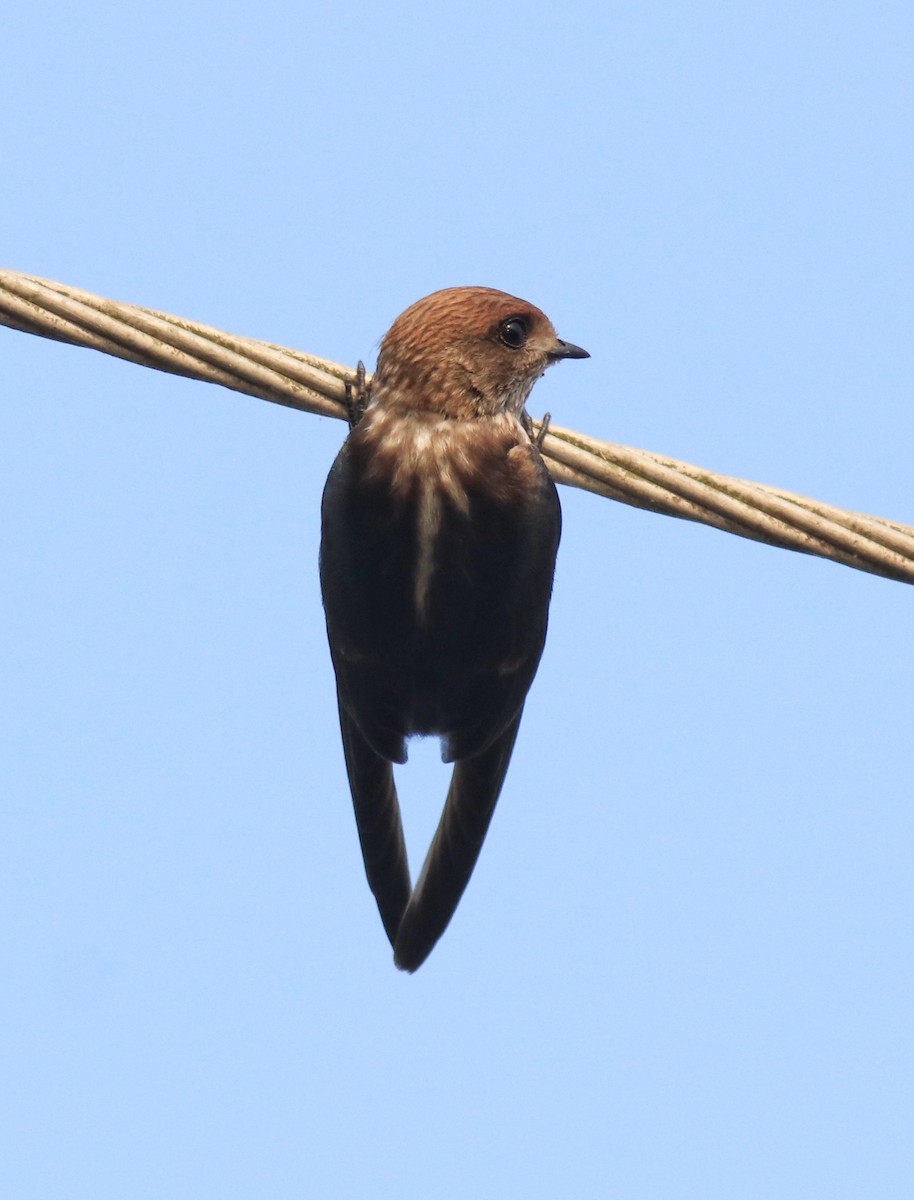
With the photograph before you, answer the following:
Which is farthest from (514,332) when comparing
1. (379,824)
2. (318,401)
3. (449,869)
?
(449,869)

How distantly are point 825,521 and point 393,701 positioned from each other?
106cm

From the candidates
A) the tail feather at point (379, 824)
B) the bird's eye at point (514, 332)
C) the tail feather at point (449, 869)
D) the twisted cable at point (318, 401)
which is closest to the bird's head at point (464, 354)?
the bird's eye at point (514, 332)

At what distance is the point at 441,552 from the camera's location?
3771mm

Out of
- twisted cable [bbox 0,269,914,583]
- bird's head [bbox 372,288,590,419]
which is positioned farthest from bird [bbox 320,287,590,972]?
twisted cable [bbox 0,269,914,583]

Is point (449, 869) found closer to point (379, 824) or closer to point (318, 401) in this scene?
point (379, 824)

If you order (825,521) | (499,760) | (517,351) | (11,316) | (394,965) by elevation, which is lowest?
(394,965)

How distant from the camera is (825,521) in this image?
3.63 metres

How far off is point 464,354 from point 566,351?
0.31 m

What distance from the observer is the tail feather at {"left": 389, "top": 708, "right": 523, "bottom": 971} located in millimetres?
4531

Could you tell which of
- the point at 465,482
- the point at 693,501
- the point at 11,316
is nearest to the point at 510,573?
the point at 465,482

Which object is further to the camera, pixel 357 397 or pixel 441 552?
pixel 357 397

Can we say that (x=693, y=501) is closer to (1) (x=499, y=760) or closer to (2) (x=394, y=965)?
(1) (x=499, y=760)

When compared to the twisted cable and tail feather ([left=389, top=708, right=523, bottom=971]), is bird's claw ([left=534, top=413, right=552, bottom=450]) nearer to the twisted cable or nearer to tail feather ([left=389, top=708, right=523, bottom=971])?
the twisted cable

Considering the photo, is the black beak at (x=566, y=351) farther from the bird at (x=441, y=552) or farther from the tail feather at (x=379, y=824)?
the tail feather at (x=379, y=824)
